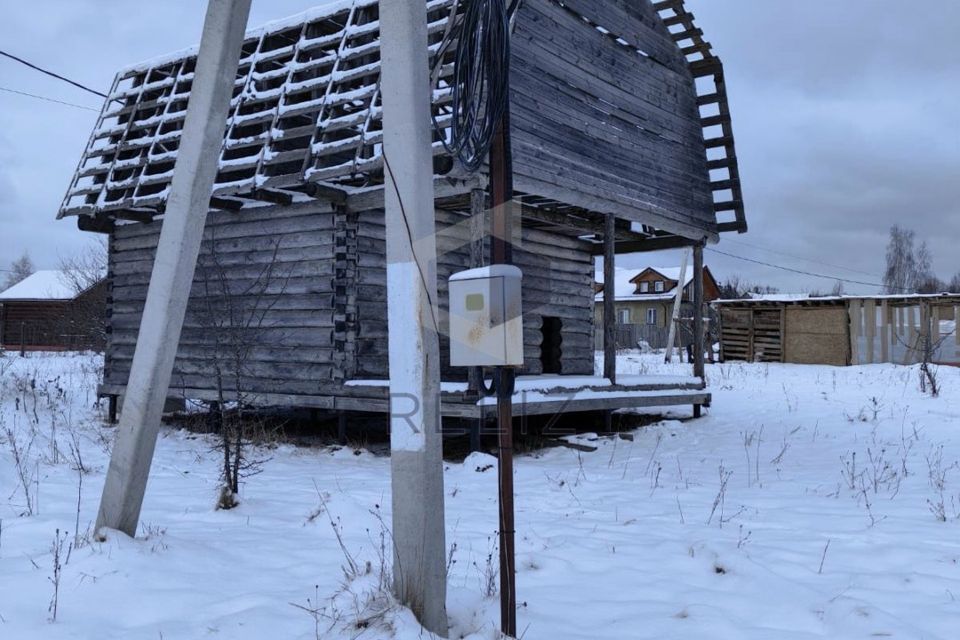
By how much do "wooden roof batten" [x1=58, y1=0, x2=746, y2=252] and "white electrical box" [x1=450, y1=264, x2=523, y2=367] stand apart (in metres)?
4.92

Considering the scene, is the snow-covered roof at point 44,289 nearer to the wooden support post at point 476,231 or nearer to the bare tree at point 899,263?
the wooden support post at point 476,231

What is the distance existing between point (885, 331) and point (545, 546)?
2378cm

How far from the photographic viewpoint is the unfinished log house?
9.51 m

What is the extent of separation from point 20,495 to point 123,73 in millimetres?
9377

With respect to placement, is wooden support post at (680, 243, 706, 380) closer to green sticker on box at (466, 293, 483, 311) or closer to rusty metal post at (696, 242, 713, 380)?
rusty metal post at (696, 242, 713, 380)

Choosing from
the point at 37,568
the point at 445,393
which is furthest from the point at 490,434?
the point at 37,568

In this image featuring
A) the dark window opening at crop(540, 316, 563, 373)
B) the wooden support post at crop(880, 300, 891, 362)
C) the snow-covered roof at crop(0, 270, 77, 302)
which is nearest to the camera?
the dark window opening at crop(540, 316, 563, 373)

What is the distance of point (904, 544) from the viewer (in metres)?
5.27

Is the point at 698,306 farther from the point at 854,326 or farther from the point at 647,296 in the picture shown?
the point at 647,296

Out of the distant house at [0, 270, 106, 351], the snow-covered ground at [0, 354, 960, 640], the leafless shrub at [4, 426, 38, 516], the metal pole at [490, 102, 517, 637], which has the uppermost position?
the distant house at [0, 270, 106, 351]

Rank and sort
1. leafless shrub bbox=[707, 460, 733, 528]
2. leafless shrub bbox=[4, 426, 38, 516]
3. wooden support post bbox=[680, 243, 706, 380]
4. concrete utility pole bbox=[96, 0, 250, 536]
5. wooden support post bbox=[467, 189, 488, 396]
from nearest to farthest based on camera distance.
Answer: concrete utility pole bbox=[96, 0, 250, 536]
leafless shrub bbox=[4, 426, 38, 516]
leafless shrub bbox=[707, 460, 733, 528]
wooden support post bbox=[467, 189, 488, 396]
wooden support post bbox=[680, 243, 706, 380]

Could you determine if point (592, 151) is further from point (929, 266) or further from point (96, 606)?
point (929, 266)

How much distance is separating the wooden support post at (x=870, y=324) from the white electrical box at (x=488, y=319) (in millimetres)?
25041

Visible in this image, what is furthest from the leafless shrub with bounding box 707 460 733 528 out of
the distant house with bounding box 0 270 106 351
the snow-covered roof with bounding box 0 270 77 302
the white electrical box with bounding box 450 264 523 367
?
the snow-covered roof with bounding box 0 270 77 302
